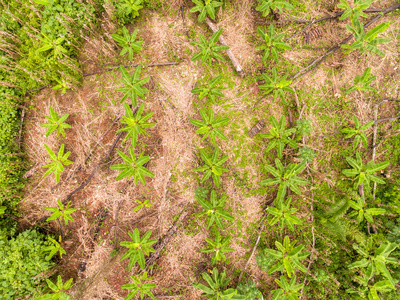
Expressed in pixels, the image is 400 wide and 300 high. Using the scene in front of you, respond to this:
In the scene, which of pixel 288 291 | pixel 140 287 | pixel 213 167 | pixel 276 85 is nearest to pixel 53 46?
pixel 213 167

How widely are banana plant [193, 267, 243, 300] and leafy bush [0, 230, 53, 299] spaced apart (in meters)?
3.72

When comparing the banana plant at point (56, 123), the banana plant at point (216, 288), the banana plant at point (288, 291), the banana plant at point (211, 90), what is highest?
the banana plant at point (56, 123)

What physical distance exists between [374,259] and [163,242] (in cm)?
484

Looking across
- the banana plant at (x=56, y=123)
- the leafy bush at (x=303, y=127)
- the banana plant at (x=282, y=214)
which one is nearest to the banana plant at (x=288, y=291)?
the banana plant at (x=282, y=214)

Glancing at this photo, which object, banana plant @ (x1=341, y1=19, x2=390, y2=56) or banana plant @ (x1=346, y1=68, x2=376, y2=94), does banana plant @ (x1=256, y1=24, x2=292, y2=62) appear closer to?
banana plant @ (x1=341, y1=19, x2=390, y2=56)

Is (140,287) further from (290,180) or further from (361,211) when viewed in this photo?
(361,211)

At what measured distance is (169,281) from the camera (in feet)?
17.7

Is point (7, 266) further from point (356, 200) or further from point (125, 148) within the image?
point (356, 200)

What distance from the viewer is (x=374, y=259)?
4703 mm

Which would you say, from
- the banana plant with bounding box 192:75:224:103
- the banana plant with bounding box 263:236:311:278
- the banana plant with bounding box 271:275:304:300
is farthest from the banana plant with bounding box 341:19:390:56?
the banana plant with bounding box 271:275:304:300

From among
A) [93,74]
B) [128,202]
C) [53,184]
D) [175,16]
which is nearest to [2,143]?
[53,184]

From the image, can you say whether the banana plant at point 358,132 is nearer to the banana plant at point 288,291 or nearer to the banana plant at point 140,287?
the banana plant at point 288,291

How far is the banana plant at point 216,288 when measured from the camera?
467cm

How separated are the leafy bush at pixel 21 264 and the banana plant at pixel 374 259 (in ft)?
23.7
